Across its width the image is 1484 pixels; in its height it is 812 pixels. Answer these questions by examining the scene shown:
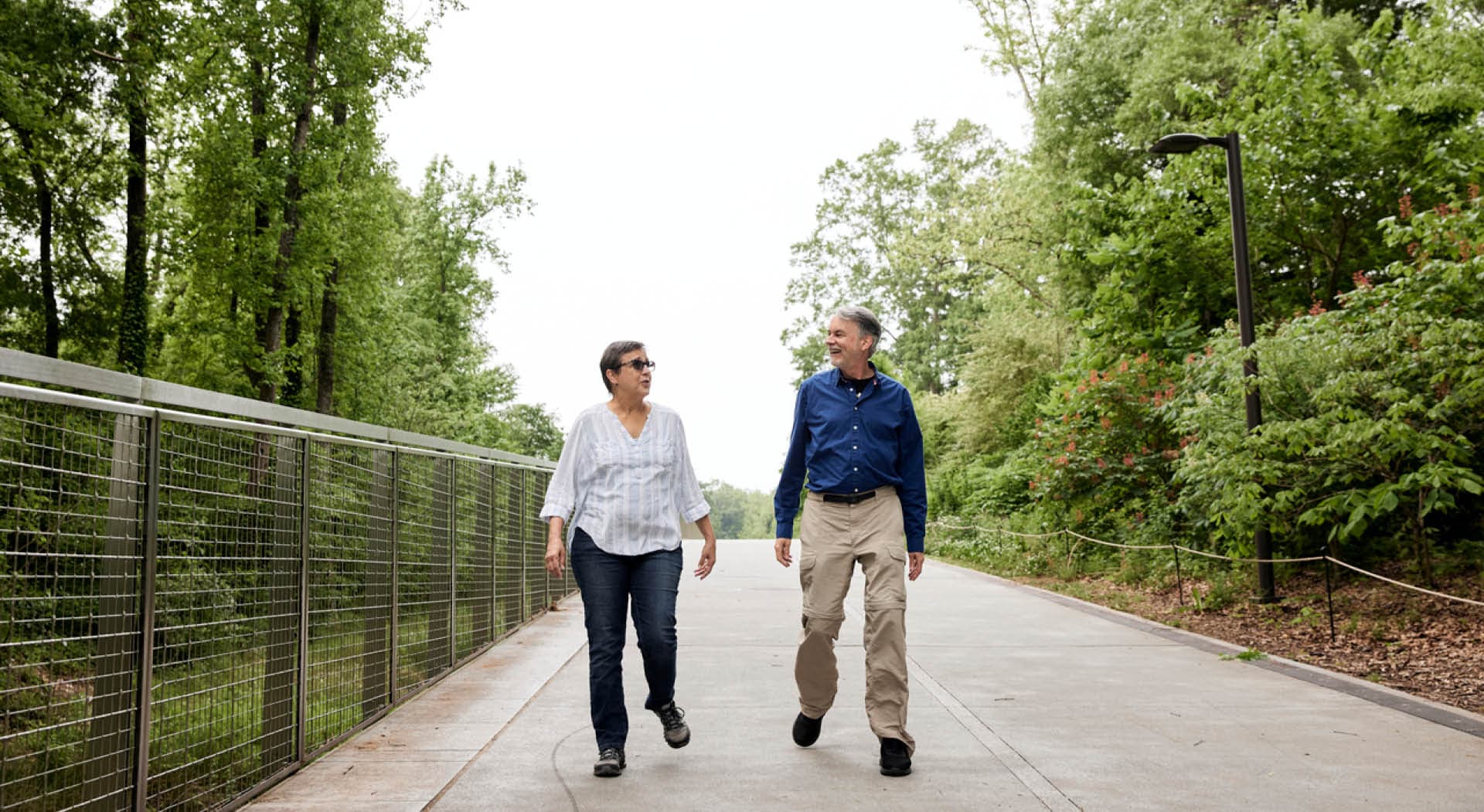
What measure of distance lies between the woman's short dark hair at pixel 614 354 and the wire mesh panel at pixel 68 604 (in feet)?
7.04

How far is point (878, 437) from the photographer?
5.66 metres

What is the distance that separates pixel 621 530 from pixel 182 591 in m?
1.84

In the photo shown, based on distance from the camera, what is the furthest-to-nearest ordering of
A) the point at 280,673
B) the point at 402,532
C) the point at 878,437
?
the point at 402,532 < the point at 878,437 < the point at 280,673

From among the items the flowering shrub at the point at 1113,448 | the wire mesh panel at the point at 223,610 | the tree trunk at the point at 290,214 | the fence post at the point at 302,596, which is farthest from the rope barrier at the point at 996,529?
the tree trunk at the point at 290,214

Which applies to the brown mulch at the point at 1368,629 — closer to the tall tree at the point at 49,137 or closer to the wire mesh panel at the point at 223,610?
the wire mesh panel at the point at 223,610

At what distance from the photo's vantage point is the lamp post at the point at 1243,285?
38.9 feet

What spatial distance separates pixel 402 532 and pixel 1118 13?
23.0m

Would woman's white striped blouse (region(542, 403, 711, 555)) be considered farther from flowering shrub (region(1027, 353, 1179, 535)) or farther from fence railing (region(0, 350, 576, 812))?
flowering shrub (region(1027, 353, 1179, 535))

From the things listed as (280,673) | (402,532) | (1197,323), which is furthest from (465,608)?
(1197,323)

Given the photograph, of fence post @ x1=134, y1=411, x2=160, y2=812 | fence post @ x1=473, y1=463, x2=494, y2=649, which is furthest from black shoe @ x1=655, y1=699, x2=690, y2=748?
fence post @ x1=473, y1=463, x2=494, y2=649

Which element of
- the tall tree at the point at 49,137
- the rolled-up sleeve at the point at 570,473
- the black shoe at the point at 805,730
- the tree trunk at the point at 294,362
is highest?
the tall tree at the point at 49,137

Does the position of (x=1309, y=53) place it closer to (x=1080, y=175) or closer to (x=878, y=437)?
(x=1080, y=175)

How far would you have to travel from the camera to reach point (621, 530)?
17.6ft

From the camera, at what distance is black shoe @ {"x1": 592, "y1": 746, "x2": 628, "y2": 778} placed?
205 inches
